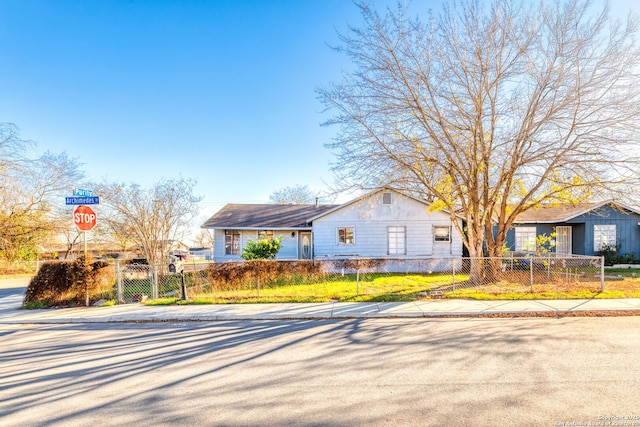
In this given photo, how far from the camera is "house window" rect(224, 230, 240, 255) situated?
67.6 feet

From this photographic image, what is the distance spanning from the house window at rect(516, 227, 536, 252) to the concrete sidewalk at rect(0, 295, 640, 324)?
1266 centimetres

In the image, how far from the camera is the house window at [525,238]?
21.0m

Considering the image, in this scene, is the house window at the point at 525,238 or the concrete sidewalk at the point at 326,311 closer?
the concrete sidewalk at the point at 326,311

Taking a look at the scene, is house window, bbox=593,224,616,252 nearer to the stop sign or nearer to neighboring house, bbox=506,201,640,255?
neighboring house, bbox=506,201,640,255

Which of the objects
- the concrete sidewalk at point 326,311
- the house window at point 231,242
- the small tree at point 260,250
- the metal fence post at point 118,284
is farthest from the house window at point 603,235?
the metal fence post at point 118,284

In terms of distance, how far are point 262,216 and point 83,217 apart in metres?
12.2

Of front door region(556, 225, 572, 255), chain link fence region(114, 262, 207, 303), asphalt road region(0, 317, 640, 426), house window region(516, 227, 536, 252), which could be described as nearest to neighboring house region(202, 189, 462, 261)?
house window region(516, 227, 536, 252)

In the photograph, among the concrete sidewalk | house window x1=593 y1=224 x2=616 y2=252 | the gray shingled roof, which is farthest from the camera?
the gray shingled roof

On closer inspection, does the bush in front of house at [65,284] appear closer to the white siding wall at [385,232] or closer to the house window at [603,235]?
the white siding wall at [385,232]

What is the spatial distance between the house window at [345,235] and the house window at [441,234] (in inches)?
194

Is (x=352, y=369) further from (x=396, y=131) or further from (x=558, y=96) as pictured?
(x=558, y=96)

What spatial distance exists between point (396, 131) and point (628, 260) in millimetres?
17685

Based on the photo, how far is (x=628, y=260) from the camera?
1852 cm

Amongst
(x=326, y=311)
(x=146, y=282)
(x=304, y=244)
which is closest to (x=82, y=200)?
(x=146, y=282)
